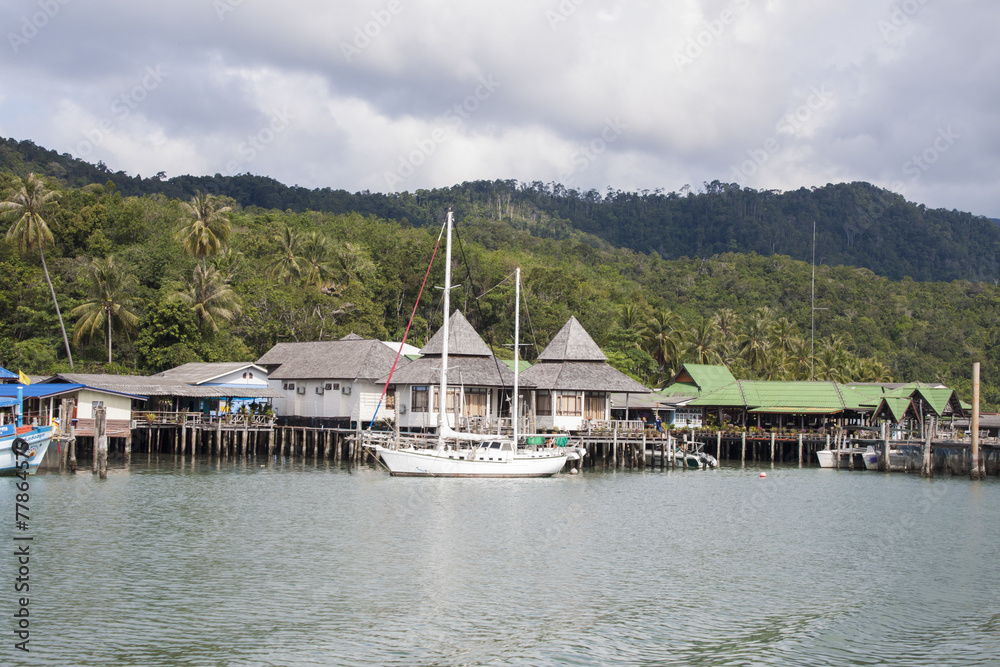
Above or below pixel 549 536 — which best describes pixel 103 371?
above

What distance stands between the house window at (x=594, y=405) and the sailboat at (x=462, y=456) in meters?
9.89

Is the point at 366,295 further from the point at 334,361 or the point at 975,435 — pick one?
the point at 975,435

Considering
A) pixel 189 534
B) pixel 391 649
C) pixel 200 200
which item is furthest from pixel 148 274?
pixel 391 649

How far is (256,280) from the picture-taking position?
73.1 meters

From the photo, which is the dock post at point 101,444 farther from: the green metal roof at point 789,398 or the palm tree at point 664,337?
the palm tree at point 664,337

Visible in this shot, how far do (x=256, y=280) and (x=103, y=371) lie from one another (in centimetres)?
1425

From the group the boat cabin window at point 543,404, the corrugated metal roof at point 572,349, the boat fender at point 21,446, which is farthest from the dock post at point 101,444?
the corrugated metal roof at point 572,349

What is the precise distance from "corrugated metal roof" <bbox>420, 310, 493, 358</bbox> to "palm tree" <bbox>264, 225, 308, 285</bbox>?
1129 inches

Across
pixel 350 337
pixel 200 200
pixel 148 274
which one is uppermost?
pixel 200 200

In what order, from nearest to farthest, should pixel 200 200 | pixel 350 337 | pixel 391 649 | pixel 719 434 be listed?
pixel 391 649 → pixel 719 434 → pixel 350 337 → pixel 200 200

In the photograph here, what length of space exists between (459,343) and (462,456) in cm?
1093

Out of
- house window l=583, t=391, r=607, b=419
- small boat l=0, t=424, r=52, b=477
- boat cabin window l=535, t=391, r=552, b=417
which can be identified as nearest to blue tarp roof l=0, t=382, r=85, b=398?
small boat l=0, t=424, r=52, b=477

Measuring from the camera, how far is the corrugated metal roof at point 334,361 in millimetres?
54562

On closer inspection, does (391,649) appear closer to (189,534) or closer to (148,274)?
(189,534)
